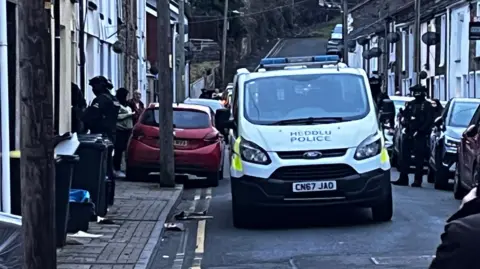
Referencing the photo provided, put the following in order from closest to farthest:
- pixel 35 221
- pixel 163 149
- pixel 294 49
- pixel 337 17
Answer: pixel 35 221
pixel 163 149
pixel 294 49
pixel 337 17

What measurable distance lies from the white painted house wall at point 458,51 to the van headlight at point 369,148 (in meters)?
24.8

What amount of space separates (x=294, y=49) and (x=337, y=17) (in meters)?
27.2

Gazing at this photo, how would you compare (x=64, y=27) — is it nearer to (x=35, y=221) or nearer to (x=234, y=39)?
(x=35, y=221)

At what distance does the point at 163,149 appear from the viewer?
1869 cm

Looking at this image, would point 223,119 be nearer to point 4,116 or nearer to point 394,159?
point 4,116

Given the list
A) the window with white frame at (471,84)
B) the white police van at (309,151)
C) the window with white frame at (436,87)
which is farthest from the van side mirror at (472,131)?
the window with white frame at (436,87)

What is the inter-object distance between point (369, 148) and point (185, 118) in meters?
7.83

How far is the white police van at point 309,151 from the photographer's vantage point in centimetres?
1300

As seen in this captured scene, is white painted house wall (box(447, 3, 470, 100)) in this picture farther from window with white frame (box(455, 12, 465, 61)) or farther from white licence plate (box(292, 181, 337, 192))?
white licence plate (box(292, 181, 337, 192))

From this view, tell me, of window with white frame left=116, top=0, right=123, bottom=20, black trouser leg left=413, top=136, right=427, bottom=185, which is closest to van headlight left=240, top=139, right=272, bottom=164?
black trouser leg left=413, top=136, right=427, bottom=185

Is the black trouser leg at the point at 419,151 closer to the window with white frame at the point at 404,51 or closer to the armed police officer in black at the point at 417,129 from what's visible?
the armed police officer in black at the point at 417,129

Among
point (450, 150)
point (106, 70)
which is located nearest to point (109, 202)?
point (450, 150)

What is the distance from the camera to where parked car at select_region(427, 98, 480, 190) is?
19.1 meters

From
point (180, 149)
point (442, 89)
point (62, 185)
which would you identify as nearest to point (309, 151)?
point (62, 185)
